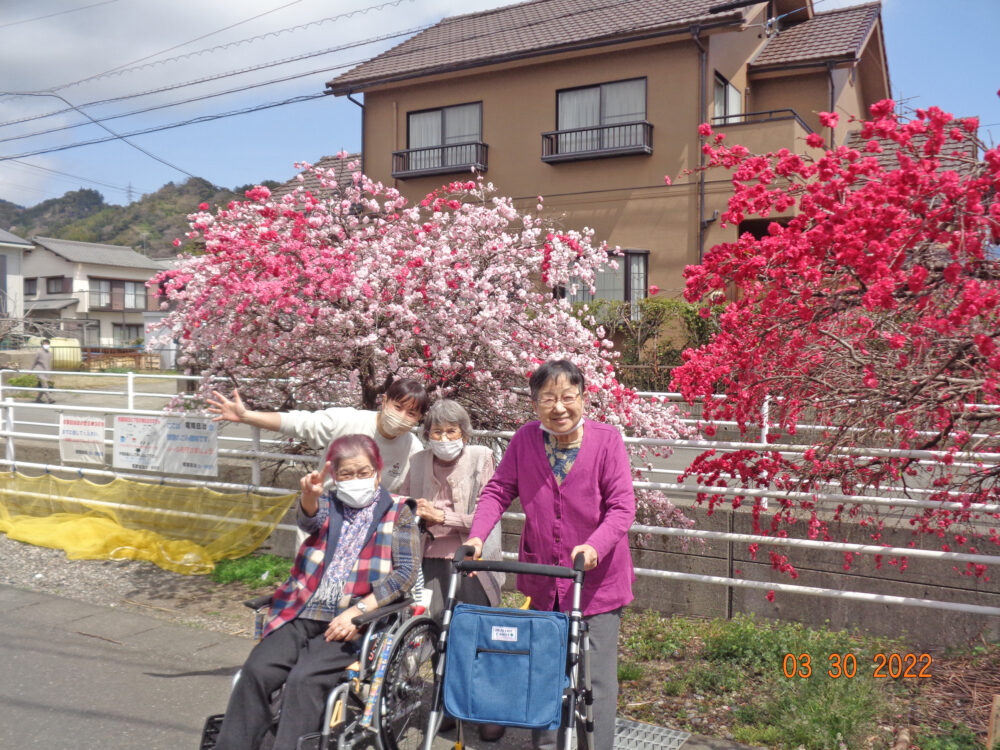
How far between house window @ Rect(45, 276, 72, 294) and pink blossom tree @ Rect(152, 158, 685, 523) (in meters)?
48.6

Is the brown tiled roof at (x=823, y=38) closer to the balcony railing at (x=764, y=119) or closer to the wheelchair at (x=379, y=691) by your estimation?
the balcony railing at (x=764, y=119)

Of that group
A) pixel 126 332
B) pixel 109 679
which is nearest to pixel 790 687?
pixel 109 679

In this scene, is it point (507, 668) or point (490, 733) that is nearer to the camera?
point (507, 668)

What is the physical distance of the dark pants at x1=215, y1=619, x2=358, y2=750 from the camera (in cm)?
312

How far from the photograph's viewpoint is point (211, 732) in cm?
332

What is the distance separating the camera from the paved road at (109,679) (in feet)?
12.4

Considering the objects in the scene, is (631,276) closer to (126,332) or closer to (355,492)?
(355,492)

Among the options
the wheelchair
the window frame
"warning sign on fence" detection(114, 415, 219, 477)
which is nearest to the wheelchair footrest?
the wheelchair

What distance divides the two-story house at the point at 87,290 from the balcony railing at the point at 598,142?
3705cm

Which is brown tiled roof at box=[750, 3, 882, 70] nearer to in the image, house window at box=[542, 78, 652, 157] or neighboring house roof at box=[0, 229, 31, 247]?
house window at box=[542, 78, 652, 157]

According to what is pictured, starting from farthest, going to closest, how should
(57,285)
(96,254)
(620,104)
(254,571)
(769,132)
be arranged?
1. (96,254)
2. (57,285)
3. (620,104)
4. (769,132)
5. (254,571)

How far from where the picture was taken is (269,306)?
5.68 m

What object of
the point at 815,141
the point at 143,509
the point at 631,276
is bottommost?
the point at 143,509
